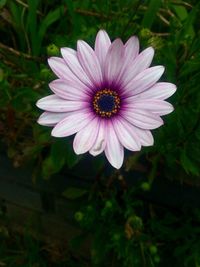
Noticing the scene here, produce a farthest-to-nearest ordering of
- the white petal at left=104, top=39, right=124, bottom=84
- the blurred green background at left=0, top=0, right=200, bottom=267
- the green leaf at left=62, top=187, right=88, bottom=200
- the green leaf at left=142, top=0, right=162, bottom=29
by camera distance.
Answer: the green leaf at left=62, top=187, right=88, bottom=200
the green leaf at left=142, top=0, right=162, bottom=29
the blurred green background at left=0, top=0, right=200, bottom=267
the white petal at left=104, top=39, right=124, bottom=84

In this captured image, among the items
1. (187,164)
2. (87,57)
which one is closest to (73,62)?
(87,57)

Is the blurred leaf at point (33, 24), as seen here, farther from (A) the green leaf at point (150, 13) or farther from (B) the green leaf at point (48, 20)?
(A) the green leaf at point (150, 13)

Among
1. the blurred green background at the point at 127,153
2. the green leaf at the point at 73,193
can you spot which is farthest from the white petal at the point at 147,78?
the green leaf at the point at 73,193

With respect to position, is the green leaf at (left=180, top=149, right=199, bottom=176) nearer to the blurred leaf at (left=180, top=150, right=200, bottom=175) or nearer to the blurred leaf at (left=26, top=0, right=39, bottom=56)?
the blurred leaf at (left=180, top=150, right=200, bottom=175)

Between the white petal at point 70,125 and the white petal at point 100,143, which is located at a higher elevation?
the white petal at point 70,125

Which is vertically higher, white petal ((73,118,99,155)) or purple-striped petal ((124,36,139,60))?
purple-striped petal ((124,36,139,60))

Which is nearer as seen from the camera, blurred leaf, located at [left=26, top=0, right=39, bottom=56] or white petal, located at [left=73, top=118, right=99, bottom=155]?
white petal, located at [left=73, top=118, right=99, bottom=155]

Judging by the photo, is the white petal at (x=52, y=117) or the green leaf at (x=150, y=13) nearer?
the white petal at (x=52, y=117)

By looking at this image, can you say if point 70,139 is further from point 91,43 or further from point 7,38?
point 7,38

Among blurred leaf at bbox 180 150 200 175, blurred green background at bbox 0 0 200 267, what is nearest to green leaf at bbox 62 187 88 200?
blurred green background at bbox 0 0 200 267
